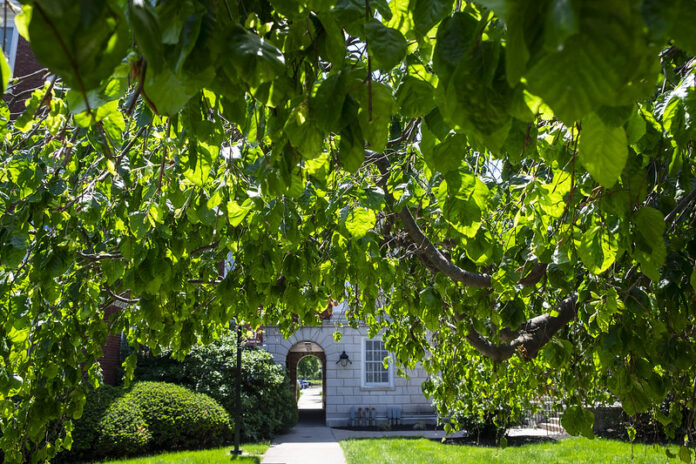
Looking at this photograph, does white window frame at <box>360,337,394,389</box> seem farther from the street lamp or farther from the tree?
the tree

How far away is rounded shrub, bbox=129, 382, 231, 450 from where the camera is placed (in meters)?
11.0

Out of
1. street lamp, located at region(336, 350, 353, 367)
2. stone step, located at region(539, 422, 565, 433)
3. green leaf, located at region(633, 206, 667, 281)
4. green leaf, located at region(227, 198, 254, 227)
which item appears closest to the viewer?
green leaf, located at region(633, 206, 667, 281)

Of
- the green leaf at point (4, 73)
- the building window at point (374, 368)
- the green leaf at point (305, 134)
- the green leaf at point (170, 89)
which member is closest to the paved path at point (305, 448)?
the building window at point (374, 368)

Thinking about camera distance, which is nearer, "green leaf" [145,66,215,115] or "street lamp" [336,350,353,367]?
"green leaf" [145,66,215,115]

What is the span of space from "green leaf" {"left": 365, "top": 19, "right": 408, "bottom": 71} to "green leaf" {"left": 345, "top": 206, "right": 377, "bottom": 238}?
146 centimetres

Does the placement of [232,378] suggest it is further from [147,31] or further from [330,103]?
[147,31]

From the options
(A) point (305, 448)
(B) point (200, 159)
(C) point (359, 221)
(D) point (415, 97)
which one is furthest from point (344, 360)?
(D) point (415, 97)

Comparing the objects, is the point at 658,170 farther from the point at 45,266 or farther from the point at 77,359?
the point at 77,359

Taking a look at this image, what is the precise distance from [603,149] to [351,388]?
17387 mm

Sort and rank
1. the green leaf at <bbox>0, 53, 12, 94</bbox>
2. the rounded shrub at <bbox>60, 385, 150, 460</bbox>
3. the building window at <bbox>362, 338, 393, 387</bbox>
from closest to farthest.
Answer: the green leaf at <bbox>0, 53, 12, 94</bbox>
the rounded shrub at <bbox>60, 385, 150, 460</bbox>
the building window at <bbox>362, 338, 393, 387</bbox>

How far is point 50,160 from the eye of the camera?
3.38 m

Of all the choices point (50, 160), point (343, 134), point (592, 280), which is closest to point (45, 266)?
point (50, 160)

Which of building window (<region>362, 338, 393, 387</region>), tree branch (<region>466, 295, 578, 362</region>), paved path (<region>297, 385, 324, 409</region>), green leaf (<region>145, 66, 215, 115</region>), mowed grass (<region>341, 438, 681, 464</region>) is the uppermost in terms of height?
green leaf (<region>145, 66, 215, 115</region>)

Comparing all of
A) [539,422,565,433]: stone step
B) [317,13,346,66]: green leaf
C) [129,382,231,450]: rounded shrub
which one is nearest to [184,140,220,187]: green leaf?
[317,13,346,66]: green leaf
